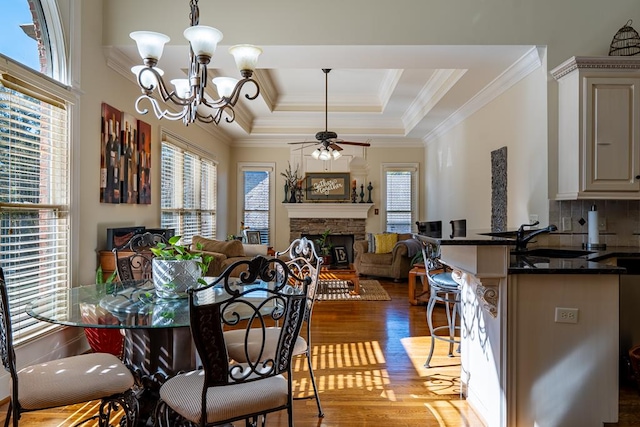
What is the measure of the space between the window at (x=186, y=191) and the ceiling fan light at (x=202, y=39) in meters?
2.97

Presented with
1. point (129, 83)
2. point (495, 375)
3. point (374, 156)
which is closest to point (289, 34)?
point (129, 83)

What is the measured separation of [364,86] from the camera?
6.62 metres

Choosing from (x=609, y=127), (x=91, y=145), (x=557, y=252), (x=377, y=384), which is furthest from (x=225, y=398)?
(x=609, y=127)

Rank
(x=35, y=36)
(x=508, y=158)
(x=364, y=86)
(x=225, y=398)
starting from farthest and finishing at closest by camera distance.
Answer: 1. (x=364, y=86)
2. (x=508, y=158)
3. (x=35, y=36)
4. (x=225, y=398)

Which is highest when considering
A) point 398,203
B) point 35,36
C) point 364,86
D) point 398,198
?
point 364,86

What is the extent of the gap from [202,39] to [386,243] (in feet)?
18.9

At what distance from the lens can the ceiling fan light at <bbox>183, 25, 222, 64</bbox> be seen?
2.30 metres

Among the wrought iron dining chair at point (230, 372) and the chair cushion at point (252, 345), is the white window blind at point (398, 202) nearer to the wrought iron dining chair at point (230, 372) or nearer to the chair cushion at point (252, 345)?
the chair cushion at point (252, 345)

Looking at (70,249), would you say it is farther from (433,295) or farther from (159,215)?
(433,295)

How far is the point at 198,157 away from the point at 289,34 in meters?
3.41

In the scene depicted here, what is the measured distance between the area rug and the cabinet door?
10.3 feet

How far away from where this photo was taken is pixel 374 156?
333 inches

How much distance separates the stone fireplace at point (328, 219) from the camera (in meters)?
8.34

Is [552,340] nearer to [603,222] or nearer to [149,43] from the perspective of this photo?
[603,222]
